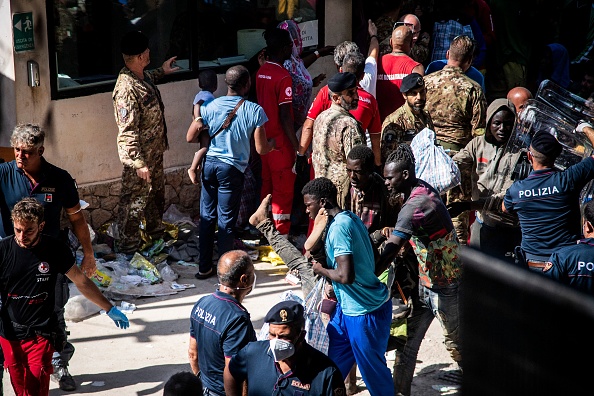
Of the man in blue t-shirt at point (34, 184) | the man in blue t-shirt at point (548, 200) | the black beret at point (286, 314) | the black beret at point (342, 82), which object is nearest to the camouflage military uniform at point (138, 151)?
the black beret at point (342, 82)

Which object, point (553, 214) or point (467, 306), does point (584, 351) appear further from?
point (553, 214)

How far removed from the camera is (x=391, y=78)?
8.86 m

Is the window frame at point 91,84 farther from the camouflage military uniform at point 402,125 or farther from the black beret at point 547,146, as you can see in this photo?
the black beret at point 547,146

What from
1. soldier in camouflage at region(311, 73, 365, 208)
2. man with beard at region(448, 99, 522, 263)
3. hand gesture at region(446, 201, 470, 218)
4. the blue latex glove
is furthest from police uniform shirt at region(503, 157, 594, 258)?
the blue latex glove

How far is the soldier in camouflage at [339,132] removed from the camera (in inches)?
283

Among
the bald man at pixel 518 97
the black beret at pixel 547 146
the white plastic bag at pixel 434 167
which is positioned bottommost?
the white plastic bag at pixel 434 167

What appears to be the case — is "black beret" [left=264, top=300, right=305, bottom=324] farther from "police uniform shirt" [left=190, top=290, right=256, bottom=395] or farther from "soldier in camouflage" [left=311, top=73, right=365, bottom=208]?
"soldier in camouflage" [left=311, top=73, right=365, bottom=208]

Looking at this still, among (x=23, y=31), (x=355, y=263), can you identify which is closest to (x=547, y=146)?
(x=355, y=263)

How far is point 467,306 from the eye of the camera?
121cm

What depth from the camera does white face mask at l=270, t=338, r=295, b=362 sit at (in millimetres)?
4039

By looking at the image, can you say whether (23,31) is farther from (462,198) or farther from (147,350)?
(462,198)

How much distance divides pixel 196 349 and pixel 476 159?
351 centimetres

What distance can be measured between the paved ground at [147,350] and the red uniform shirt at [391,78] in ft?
8.24

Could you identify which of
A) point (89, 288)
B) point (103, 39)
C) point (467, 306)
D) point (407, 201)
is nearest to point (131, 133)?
point (103, 39)
